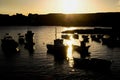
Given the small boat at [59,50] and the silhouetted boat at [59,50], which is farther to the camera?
the small boat at [59,50]

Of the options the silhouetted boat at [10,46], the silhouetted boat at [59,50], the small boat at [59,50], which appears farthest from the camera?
the silhouetted boat at [10,46]

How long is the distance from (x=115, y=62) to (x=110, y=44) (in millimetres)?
47579

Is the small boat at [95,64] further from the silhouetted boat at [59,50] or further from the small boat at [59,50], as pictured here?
the small boat at [59,50]

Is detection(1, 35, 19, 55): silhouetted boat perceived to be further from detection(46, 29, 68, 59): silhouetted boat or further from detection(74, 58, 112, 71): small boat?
detection(74, 58, 112, 71): small boat

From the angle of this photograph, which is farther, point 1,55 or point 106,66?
point 1,55

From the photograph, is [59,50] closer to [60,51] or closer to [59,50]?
[59,50]

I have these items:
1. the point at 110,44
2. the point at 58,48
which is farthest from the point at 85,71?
the point at 110,44

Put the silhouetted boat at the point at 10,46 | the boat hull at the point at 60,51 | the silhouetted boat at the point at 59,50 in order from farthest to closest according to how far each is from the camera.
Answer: the silhouetted boat at the point at 10,46, the silhouetted boat at the point at 59,50, the boat hull at the point at 60,51

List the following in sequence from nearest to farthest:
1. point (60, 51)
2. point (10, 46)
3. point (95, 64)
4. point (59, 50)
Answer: point (95, 64)
point (60, 51)
point (59, 50)
point (10, 46)

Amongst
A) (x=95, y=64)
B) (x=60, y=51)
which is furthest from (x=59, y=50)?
(x=95, y=64)

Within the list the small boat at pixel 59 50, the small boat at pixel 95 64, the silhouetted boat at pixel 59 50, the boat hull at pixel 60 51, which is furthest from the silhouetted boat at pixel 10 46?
the small boat at pixel 95 64

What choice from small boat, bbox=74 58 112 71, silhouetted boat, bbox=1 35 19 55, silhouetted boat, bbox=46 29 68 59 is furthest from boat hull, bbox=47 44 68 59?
small boat, bbox=74 58 112 71

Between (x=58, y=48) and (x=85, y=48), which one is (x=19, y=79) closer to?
(x=58, y=48)

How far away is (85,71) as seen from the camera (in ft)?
238
